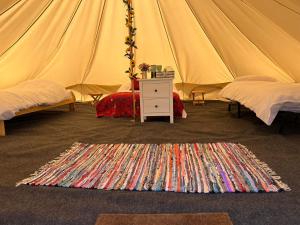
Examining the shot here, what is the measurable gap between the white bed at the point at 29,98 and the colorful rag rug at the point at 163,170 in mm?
1218

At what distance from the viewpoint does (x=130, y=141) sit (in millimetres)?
3053

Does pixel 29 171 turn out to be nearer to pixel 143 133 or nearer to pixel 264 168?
pixel 143 133

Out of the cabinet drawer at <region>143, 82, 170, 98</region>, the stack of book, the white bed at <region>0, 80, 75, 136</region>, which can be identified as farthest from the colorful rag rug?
the stack of book

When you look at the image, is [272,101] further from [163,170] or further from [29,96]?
[29,96]

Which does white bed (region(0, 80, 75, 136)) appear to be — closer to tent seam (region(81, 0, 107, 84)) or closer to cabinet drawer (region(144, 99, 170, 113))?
tent seam (region(81, 0, 107, 84))

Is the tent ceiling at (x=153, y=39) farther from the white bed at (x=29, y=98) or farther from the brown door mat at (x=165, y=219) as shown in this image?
the brown door mat at (x=165, y=219)

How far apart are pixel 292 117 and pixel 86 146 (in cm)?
284

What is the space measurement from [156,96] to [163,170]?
78.6 inches

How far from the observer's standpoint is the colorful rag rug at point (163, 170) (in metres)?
1.83

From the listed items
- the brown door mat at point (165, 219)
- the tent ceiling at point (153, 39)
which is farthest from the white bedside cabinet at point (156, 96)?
the brown door mat at point (165, 219)

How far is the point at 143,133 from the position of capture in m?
3.43

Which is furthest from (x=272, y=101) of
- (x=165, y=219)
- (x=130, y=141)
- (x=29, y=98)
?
(x=29, y=98)

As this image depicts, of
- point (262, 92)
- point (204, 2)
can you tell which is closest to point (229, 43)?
point (204, 2)

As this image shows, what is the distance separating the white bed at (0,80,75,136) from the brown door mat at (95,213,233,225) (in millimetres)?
2526
